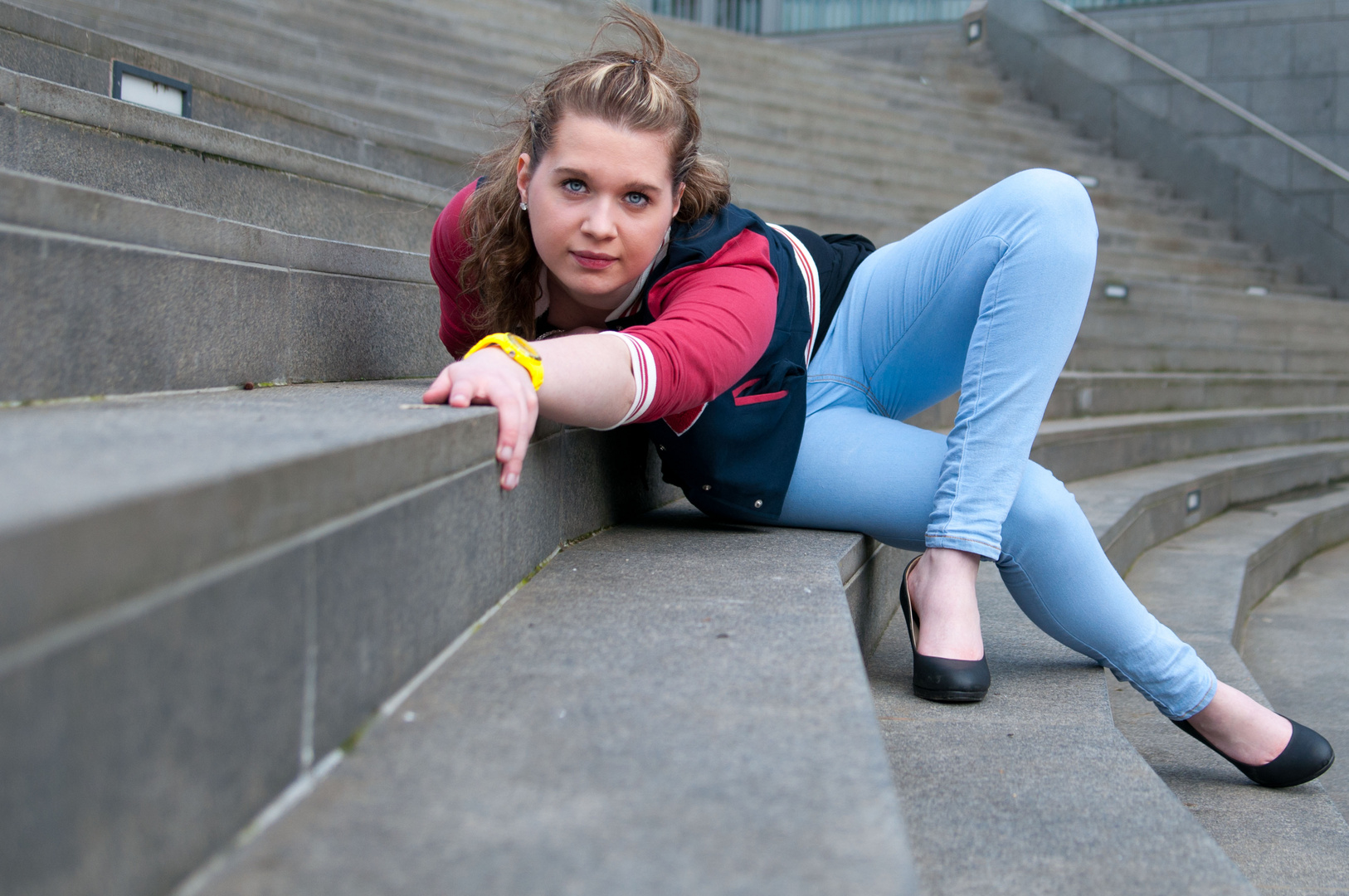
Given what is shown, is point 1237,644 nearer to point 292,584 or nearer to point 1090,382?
point 1090,382

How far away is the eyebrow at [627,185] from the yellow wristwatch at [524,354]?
364mm

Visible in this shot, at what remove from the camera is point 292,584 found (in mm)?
818

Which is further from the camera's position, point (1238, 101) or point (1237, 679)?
point (1238, 101)

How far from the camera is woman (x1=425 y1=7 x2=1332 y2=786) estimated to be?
1.63m

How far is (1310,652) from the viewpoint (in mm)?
3268

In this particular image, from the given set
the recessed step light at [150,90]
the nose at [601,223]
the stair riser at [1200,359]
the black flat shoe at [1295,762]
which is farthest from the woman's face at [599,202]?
the stair riser at [1200,359]

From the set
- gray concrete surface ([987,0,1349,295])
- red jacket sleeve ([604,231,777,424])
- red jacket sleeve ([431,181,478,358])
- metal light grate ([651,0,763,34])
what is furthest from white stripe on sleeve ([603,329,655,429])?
metal light grate ([651,0,763,34])

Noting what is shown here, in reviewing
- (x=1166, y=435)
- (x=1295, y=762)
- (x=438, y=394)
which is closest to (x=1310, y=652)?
(x=1295, y=762)

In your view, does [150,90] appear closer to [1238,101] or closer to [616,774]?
[616,774]

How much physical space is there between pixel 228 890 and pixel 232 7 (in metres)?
4.84

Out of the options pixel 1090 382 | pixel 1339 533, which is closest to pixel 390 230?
pixel 1090 382

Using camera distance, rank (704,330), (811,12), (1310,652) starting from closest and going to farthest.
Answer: (704,330), (1310,652), (811,12)

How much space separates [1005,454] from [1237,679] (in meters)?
1.20

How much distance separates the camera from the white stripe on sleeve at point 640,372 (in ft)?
4.80
